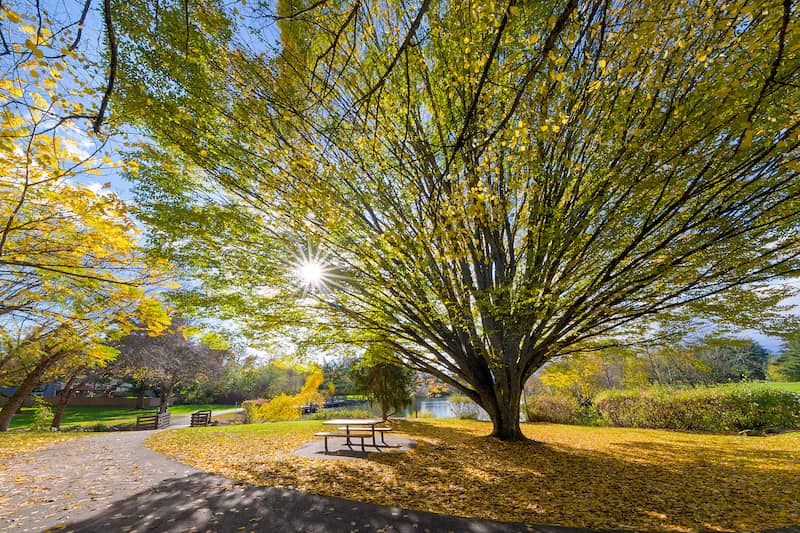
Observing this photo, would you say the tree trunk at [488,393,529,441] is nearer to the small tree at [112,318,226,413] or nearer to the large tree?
the large tree

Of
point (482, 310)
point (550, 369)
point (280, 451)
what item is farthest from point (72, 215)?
point (550, 369)

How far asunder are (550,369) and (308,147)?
13658 mm

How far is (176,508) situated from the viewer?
4.43 metres

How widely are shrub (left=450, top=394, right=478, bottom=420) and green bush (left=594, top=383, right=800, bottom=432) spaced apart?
658 cm

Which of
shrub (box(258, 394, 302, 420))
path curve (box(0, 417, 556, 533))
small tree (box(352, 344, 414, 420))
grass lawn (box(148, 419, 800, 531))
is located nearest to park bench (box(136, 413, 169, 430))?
shrub (box(258, 394, 302, 420))

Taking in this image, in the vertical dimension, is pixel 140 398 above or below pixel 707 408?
below

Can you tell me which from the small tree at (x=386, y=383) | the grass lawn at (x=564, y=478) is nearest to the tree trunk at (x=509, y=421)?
the grass lawn at (x=564, y=478)

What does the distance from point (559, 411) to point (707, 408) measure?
5821mm

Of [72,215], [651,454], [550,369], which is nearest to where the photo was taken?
[72,215]

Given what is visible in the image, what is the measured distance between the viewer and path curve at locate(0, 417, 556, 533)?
390 centimetres

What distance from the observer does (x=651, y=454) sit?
8094mm

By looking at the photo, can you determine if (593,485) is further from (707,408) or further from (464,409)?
(464,409)

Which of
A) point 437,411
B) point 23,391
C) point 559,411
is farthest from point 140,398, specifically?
point 559,411

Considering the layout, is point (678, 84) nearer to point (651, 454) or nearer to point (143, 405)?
point (651, 454)
